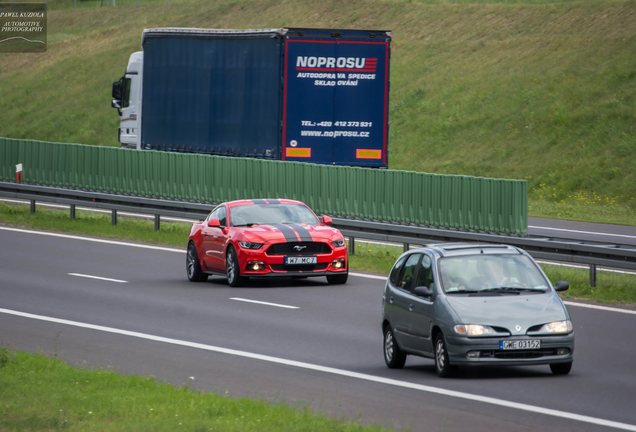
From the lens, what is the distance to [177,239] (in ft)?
112

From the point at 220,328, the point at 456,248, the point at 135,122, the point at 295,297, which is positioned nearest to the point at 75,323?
the point at 220,328

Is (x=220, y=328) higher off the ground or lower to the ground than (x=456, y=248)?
lower

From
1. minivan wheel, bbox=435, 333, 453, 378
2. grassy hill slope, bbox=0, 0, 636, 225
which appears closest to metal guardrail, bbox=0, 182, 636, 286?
minivan wheel, bbox=435, 333, 453, 378

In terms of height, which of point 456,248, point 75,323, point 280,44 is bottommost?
point 75,323

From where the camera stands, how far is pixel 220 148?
3819 centimetres

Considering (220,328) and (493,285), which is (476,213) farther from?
(493,285)

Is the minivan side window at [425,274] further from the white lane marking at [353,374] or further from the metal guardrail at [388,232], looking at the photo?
the metal guardrail at [388,232]

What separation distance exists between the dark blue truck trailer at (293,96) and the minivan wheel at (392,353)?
59.8 ft

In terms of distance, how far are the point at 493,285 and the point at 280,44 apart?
19979 mm

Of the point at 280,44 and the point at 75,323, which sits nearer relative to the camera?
the point at 75,323

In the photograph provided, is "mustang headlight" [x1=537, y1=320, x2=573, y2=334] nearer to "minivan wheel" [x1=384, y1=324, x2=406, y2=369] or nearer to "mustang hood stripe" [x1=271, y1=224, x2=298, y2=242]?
"minivan wheel" [x1=384, y1=324, x2=406, y2=369]

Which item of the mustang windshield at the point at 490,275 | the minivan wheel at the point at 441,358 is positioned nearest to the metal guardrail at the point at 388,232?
the mustang windshield at the point at 490,275

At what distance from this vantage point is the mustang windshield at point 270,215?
26.1 meters

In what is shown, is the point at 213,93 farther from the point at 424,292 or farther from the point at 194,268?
the point at 424,292
